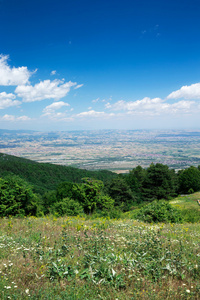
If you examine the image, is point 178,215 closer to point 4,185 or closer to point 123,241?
point 123,241

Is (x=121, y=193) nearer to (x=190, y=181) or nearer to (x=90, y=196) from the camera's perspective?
(x=190, y=181)

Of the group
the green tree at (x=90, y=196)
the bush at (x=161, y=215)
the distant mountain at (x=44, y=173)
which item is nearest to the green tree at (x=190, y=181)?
the green tree at (x=90, y=196)

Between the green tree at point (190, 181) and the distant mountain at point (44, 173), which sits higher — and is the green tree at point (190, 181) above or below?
above

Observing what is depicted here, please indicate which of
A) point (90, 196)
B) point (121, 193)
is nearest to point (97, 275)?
point (90, 196)

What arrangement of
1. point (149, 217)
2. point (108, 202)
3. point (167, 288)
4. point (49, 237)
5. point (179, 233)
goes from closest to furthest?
1. point (167, 288)
2. point (49, 237)
3. point (179, 233)
4. point (149, 217)
5. point (108, 202)

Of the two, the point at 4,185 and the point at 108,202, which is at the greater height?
the point at 4,185

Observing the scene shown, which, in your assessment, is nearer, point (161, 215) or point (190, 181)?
point (161, 215)

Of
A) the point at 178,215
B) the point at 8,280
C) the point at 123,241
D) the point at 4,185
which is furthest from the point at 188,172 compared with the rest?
the point at 8,280

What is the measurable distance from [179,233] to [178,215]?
5.90 meters

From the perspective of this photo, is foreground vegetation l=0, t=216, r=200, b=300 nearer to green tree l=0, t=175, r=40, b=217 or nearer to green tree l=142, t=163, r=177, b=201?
green tree l=0, t=175, r=40, b=217

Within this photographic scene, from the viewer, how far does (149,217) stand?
12.8 meters

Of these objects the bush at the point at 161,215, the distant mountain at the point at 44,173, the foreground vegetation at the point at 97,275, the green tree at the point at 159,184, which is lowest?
the distant mountain at the point at 44,173

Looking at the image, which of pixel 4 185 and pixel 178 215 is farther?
pixel 4 185

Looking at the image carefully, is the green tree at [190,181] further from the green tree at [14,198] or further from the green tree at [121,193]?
the green tree at [14,198]
